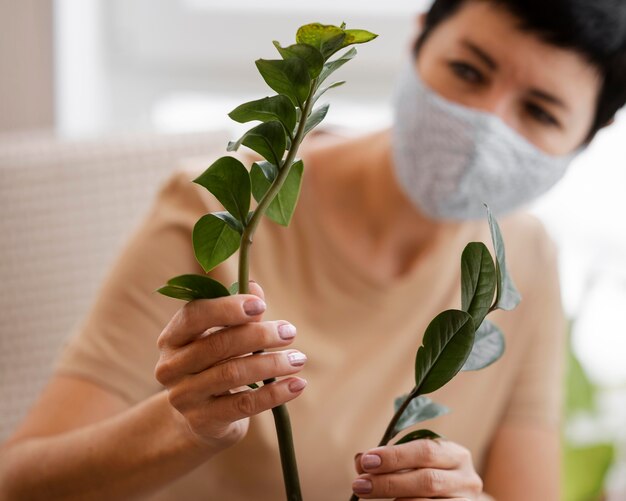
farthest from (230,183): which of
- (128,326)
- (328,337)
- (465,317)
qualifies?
(328,337)

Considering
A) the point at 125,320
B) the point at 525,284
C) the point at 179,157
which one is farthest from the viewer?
the point at 179,157

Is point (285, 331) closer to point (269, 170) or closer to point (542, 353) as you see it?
point (269, 170)

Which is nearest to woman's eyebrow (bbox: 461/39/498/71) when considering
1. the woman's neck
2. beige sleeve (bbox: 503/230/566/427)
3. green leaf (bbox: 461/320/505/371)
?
the woman's neck

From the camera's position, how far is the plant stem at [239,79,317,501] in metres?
0.40

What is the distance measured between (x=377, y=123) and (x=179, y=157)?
0.61 m

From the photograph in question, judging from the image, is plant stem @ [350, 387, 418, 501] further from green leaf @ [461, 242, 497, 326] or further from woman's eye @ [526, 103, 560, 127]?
woman's eye @ [526, 103, 560, 127]

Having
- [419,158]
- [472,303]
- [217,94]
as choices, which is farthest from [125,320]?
[217,94]

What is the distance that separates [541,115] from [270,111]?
566mm

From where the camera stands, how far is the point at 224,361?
0.47 m

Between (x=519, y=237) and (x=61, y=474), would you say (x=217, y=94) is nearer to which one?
(x=519, y=237)

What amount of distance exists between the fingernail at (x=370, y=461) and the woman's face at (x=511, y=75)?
1.65 feet

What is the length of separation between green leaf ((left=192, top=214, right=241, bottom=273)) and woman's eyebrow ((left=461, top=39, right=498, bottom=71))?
502 mm

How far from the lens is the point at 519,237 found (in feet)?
3.67

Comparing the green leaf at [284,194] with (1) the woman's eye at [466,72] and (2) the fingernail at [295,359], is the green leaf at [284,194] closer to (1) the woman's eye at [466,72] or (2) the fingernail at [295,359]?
(2) the fingernail at [295,359]
